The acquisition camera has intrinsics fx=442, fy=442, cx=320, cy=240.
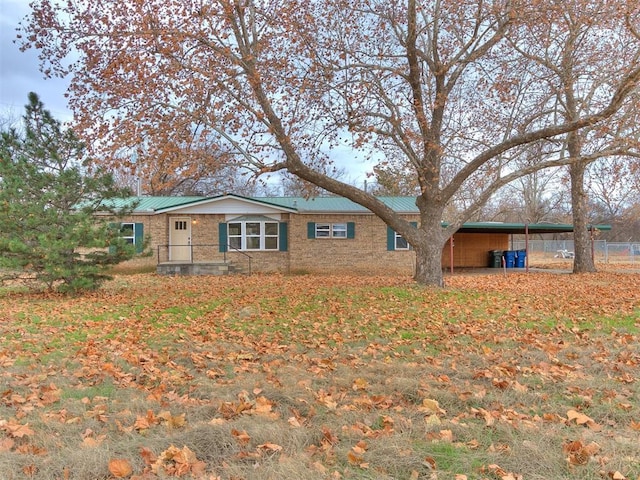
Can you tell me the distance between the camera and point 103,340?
6.34 metres

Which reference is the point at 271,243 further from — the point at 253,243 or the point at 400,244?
the point at 400,244

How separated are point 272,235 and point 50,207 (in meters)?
9.92

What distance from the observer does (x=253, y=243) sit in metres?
19.5

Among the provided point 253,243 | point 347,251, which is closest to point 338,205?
point 347,251

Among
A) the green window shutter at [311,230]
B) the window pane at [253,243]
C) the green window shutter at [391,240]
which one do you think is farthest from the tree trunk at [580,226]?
the window pane at [253,243]

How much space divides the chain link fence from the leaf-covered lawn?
27214 mm

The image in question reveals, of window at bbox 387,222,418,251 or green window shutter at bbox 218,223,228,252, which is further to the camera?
window at bbox 387,222,418,251

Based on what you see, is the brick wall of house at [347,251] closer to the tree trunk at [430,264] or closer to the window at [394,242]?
the window at [394,242]

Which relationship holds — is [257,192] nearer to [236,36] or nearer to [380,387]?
[236,36]

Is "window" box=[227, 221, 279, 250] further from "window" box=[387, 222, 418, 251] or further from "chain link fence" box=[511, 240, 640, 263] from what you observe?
"chain link fence" box=[511, 240, 640, 263]

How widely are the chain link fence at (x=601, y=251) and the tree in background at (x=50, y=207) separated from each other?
90.7 feet

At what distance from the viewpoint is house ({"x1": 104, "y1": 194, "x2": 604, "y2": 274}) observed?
19.2m

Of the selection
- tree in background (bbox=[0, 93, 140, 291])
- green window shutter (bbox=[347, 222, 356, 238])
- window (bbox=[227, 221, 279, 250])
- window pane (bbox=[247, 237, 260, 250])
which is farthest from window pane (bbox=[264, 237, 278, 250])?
tree in background (bbox=[0, 93, 140, 291])

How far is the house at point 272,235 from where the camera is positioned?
63.1 ft
